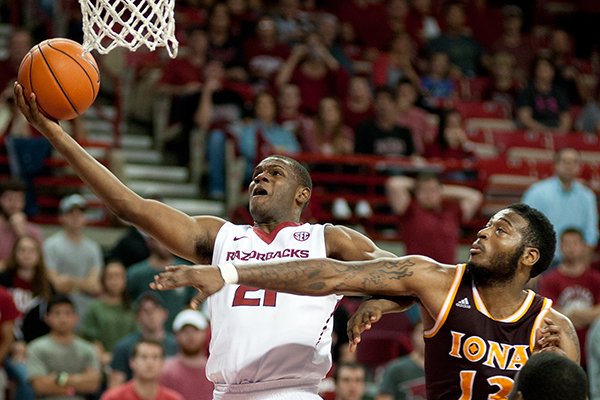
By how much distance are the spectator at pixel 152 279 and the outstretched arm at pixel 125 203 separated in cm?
430

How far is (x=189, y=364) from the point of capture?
9.11m

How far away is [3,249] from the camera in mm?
10125

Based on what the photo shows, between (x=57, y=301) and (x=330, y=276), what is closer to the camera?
(x=330, y=276)

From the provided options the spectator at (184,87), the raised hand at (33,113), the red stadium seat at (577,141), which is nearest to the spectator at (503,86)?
the red stadium seat at (577,141)

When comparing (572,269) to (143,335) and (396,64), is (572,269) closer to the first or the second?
(143,335)

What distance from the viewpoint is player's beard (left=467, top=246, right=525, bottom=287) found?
5332 mm

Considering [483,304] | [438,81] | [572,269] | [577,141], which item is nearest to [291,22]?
[438,81]

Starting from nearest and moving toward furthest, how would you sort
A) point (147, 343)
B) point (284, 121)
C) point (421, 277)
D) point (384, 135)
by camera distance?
point (421, 277) → point (147, 343) → point (384, 135) → point (284, 121)

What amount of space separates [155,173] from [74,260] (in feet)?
8.27

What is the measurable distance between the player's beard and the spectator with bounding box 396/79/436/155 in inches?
303

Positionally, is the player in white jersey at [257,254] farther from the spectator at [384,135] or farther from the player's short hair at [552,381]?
the spectator at [384,135]

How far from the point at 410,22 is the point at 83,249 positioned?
7.29 m

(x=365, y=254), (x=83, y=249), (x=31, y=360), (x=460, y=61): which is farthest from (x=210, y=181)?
(x=365, y=254)

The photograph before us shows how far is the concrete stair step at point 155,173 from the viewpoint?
12.6 m
